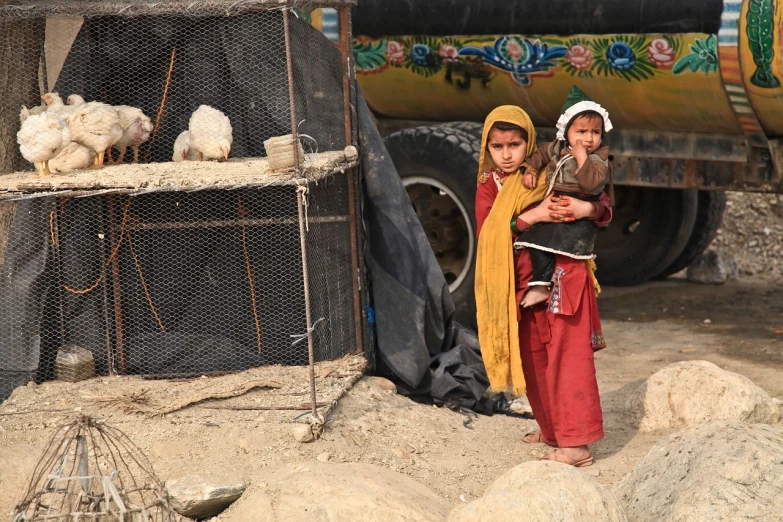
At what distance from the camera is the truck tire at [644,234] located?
770 cm

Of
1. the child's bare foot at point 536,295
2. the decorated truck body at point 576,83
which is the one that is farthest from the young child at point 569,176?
the decorated truck body at point 576,83

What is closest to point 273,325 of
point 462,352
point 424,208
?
point 462,352

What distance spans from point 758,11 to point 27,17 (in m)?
3.58

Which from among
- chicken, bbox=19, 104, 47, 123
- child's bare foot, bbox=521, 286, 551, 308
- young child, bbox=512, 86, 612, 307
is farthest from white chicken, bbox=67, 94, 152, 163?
child's bare foot, bbox=521, 286, 551, 308

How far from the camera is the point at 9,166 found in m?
5.04

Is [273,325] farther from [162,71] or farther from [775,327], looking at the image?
[775,327]

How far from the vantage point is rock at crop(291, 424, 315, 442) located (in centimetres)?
434

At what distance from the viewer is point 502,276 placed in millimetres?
4375

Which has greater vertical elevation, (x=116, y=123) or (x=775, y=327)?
(x=116, y=123)

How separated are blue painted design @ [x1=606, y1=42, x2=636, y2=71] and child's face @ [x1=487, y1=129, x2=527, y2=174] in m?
1.89

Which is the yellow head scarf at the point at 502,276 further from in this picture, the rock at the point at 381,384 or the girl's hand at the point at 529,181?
the rock at the point at 381,384

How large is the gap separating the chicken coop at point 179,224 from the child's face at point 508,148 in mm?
728

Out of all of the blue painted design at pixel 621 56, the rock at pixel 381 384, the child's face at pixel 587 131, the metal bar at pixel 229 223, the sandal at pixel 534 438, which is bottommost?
the sandal at pixel 534 438

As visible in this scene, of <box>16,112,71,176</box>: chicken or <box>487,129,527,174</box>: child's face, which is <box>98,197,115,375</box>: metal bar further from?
<box>487,129,527,174</box>: child's face
